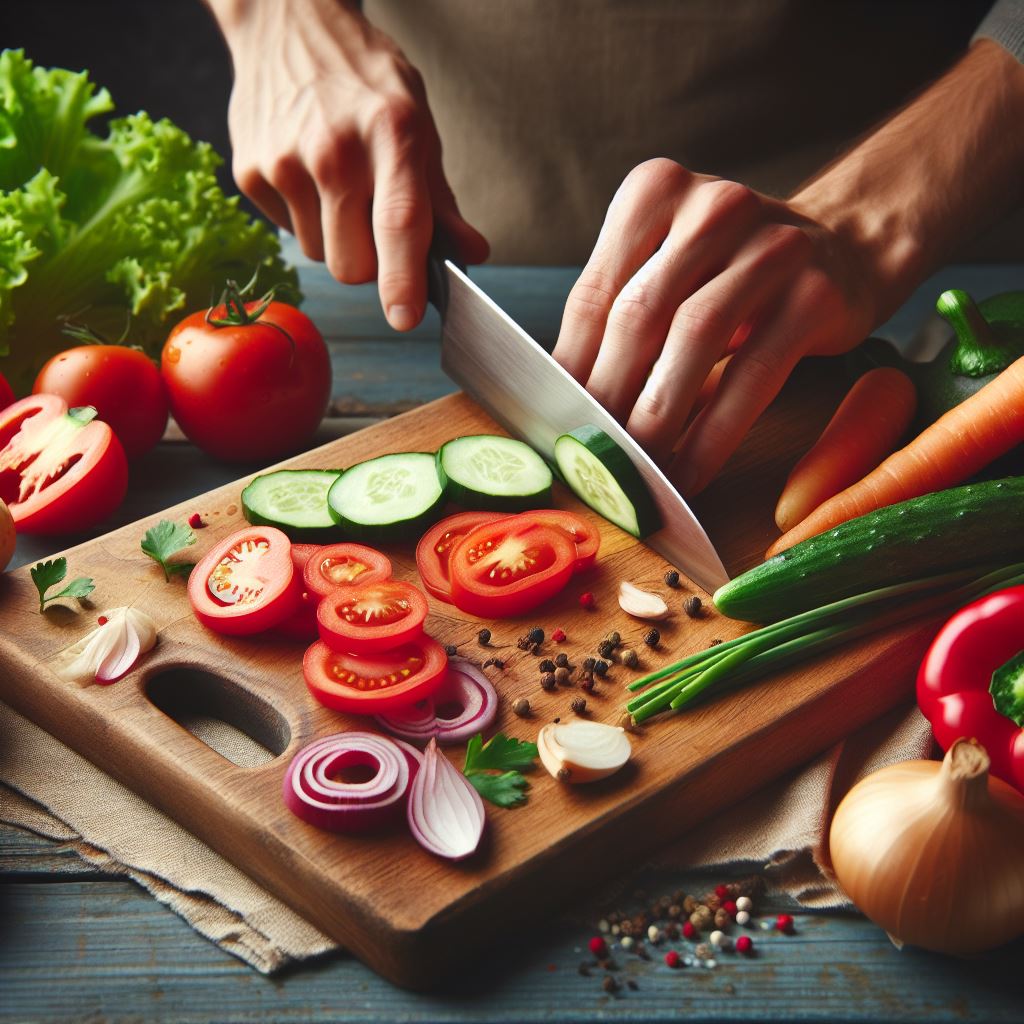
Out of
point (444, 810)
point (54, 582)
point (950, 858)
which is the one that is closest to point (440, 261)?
point (54, 582)

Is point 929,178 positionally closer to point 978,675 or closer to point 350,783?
point 978,675

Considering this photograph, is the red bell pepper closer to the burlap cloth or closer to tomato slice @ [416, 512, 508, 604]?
the burlap cloth

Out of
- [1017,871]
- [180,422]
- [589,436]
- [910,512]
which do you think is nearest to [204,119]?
[180,422]

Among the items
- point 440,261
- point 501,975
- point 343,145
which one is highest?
point 343,145

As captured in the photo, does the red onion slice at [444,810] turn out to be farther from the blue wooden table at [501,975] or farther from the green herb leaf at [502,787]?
the blue wooden table at [501,975]

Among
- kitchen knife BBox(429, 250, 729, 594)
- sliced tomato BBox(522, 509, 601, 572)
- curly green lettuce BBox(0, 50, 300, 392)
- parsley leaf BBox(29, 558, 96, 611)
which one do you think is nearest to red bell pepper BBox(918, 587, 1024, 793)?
kitchen knife BBox(429, 250, 729, 594)

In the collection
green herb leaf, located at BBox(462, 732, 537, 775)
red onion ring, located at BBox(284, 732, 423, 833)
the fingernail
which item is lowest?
green herb leaf, located at BBox(462, 732, 537, 775)

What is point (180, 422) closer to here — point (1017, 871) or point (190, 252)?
point (190, 252)

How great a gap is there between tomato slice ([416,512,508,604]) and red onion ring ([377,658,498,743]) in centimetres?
28

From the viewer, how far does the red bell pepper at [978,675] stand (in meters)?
2.05

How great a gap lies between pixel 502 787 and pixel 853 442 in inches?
51.2

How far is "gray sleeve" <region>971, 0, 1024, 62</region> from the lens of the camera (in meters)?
3.13

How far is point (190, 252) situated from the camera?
3.49 metres

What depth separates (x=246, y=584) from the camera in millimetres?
2441
